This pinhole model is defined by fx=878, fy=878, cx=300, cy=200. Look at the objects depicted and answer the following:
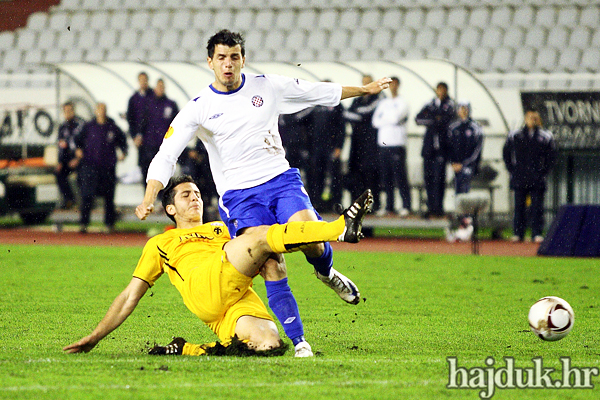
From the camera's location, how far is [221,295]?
4.91 meters

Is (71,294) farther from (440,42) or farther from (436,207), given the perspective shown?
(440,42)

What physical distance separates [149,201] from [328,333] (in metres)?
1.76

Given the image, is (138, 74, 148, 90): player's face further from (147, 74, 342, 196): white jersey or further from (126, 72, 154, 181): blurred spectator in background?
(147, 74, 342, 196): white jersey

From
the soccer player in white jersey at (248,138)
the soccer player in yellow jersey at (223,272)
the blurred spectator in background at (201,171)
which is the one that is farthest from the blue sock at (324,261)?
the blurred spectator in background at (201,171)

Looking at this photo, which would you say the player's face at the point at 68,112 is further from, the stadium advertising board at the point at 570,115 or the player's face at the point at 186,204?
the player's face at the point at 186,204

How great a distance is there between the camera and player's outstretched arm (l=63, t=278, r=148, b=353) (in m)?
4.82

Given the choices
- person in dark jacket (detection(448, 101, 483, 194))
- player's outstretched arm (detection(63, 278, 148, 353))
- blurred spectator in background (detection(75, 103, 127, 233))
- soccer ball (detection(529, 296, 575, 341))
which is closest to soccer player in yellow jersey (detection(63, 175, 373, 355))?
player's outstretched arm (detection(63, 278, 148, 353))

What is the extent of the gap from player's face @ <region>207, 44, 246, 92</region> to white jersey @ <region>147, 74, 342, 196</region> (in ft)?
0.32

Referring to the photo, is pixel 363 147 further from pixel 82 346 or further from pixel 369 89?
pixel 82 346

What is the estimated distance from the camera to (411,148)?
1390 cm

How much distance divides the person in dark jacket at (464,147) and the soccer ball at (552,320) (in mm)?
8077

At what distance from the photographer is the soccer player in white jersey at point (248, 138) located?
534cm

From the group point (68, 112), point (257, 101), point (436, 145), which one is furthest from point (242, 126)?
point (68, 112)

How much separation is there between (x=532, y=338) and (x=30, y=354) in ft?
10.2
